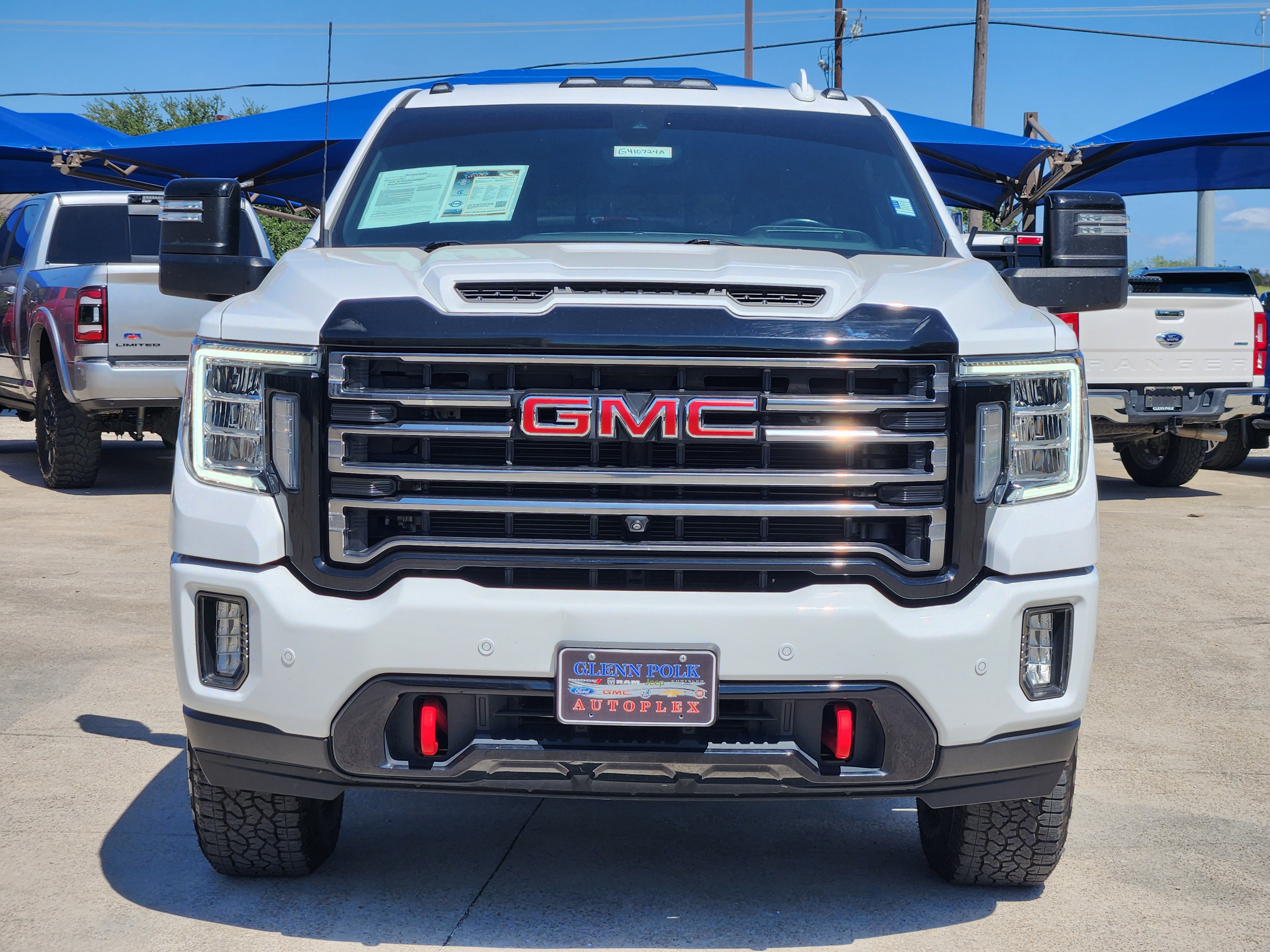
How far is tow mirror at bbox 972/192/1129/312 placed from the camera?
3.66 m

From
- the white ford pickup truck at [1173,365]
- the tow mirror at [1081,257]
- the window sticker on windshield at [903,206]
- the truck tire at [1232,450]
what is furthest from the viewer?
the truck tire at [1232,450]

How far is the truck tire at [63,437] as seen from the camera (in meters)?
10.7

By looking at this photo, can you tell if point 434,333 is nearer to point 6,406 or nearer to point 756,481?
point 756,481

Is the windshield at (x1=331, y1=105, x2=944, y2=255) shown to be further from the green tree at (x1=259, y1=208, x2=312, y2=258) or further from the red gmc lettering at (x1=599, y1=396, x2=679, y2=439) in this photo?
the green tree at (x1=259, y1=208, x2=312, y2=258)

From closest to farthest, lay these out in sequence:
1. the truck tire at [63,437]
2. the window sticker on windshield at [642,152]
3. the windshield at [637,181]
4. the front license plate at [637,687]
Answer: the front license plate at [637,687] < the windshield at [637,181] < the window sticker on windshield at [642,152] < the truck tire at [63,437]

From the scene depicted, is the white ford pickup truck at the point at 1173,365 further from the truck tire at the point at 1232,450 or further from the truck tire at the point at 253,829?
the truck tire at the point at 253,829

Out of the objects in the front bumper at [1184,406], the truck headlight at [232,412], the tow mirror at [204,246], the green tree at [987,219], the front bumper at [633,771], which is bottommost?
the front bumper at [633,771]

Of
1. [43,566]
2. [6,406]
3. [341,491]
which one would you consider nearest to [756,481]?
[341,491]

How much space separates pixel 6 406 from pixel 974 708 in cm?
1194

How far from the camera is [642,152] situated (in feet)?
14.4

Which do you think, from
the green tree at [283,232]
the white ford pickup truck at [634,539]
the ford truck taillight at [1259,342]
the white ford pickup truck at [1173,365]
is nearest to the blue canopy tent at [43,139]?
the white ford pickup truck at [1173,365]

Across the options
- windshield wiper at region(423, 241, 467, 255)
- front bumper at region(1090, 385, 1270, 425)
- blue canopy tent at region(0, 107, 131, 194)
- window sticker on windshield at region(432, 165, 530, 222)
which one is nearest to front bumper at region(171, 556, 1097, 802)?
windshield wiper at region(423, 241, 467, 255)

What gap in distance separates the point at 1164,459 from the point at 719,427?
35.9 feet

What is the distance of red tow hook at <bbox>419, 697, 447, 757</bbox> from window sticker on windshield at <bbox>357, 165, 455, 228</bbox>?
1.64 meters
